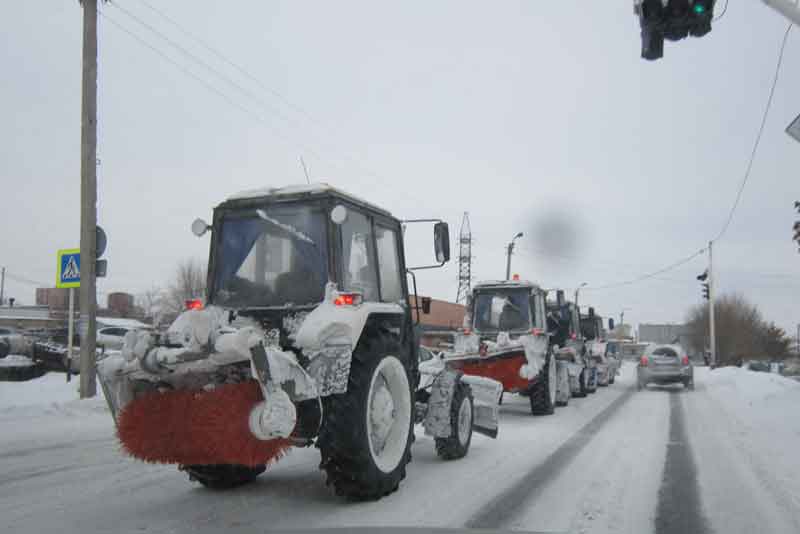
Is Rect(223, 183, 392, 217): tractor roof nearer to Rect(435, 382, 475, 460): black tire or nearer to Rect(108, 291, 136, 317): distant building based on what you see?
Rect(435, 382, 475, 460): black tire

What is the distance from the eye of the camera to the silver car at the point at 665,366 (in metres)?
21.1

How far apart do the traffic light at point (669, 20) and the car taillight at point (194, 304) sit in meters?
5.11

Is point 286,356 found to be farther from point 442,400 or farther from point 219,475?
point 442,400

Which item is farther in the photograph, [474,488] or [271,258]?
[474,488]

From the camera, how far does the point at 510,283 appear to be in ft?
43.6

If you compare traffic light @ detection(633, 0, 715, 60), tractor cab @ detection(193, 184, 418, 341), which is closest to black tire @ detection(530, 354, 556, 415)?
traffic light @ detection(633, 0, 715, 60)

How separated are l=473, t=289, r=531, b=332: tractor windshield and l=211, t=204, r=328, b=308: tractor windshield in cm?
811

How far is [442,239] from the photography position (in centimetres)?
645

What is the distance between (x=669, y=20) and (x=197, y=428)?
19.3 feet

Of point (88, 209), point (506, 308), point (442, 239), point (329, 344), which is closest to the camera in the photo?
point (329, 344)

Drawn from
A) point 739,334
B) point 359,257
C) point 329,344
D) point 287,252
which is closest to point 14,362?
point 287,252

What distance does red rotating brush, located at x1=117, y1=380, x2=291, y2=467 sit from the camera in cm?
426

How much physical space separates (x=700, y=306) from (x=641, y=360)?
2076 inches

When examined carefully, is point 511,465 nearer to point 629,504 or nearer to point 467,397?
point 467,397
